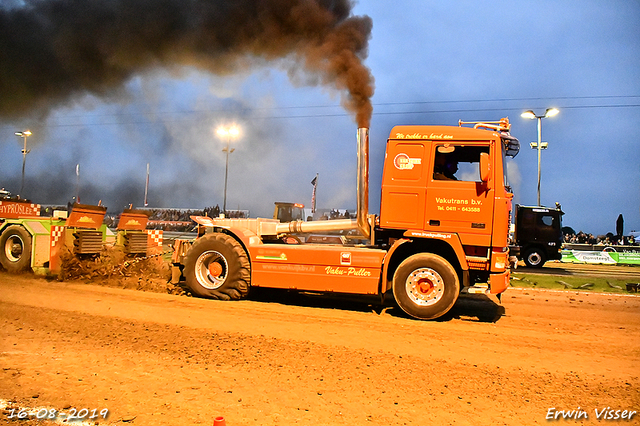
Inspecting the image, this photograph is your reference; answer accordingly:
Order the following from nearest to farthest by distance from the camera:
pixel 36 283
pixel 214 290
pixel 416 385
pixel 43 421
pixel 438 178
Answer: pixel 43 421
pixel 416 385
pixel 438 178
pixel 214 290
pixel 36 283

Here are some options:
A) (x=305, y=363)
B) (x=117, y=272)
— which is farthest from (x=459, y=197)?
(x=117, y=272)

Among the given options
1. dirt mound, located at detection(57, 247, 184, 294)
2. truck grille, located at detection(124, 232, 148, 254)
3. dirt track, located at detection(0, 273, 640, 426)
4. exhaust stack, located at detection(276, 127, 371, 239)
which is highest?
exhaust stack, located at detection(276, 127, 371, 239)

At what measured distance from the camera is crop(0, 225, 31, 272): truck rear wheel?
10109mm

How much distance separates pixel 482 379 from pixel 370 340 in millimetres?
1696

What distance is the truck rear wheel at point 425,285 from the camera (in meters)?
6.91

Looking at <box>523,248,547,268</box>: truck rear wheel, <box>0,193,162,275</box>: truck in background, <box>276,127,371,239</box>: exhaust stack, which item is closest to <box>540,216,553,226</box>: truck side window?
<box>523,248,547,268</box>: truck rear wheel

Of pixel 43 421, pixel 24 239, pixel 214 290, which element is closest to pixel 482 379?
pixel 43 421

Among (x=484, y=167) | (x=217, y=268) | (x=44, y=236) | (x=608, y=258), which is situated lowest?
(x=608, y=258)

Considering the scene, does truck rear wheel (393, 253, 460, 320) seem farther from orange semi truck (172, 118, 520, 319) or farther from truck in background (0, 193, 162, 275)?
truck in background (0, 193, 162, 275)

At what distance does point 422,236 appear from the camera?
709 centimetres

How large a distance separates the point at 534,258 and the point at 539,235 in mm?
1091

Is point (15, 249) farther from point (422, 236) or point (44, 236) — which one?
point (422, 236)

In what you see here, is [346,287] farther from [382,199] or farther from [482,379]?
[482,379]

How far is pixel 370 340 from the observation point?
18.8 feet
